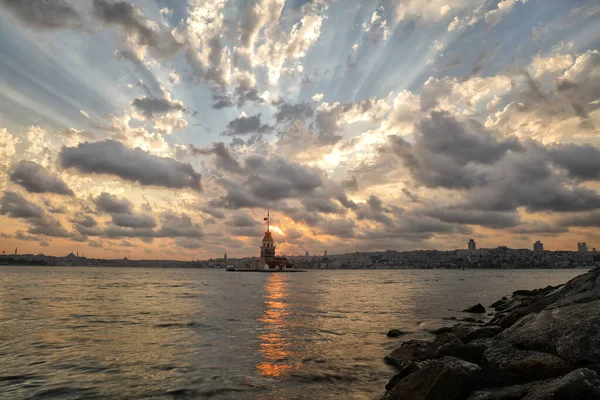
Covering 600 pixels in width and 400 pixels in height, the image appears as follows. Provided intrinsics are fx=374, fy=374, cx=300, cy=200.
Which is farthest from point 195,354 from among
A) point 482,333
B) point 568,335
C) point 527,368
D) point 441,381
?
point 568,335

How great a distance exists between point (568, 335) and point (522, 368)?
1.74 m

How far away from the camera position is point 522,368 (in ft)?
35.2

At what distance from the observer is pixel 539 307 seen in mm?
22266

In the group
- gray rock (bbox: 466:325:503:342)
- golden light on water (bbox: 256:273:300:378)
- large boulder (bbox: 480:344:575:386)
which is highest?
large boulder (bbox: 480:344:575:386)

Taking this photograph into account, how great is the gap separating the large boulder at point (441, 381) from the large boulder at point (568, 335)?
2471 mm

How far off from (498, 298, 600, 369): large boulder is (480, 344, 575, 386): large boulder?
39 centimetres

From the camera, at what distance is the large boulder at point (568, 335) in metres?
10.1

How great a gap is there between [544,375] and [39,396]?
16.4 meters

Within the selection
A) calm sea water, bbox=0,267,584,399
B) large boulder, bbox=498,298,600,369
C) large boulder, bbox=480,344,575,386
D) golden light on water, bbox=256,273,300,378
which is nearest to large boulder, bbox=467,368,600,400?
large boulder, bbox=480,344,575,386

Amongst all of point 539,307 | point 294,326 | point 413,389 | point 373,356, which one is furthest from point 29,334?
point 539,307

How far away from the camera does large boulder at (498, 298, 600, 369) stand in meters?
10.1

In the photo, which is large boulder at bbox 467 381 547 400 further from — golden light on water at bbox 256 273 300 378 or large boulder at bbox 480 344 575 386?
golden light on water at bbox 256 273 300 378

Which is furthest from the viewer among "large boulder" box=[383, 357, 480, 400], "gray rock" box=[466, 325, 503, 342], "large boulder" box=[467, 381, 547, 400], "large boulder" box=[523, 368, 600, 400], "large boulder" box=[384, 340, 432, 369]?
"gray rock" box=[466, 325, 503, 342]

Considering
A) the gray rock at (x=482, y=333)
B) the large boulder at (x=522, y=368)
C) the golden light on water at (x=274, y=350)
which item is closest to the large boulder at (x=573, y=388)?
the large boulder at (x=522, y=368)
